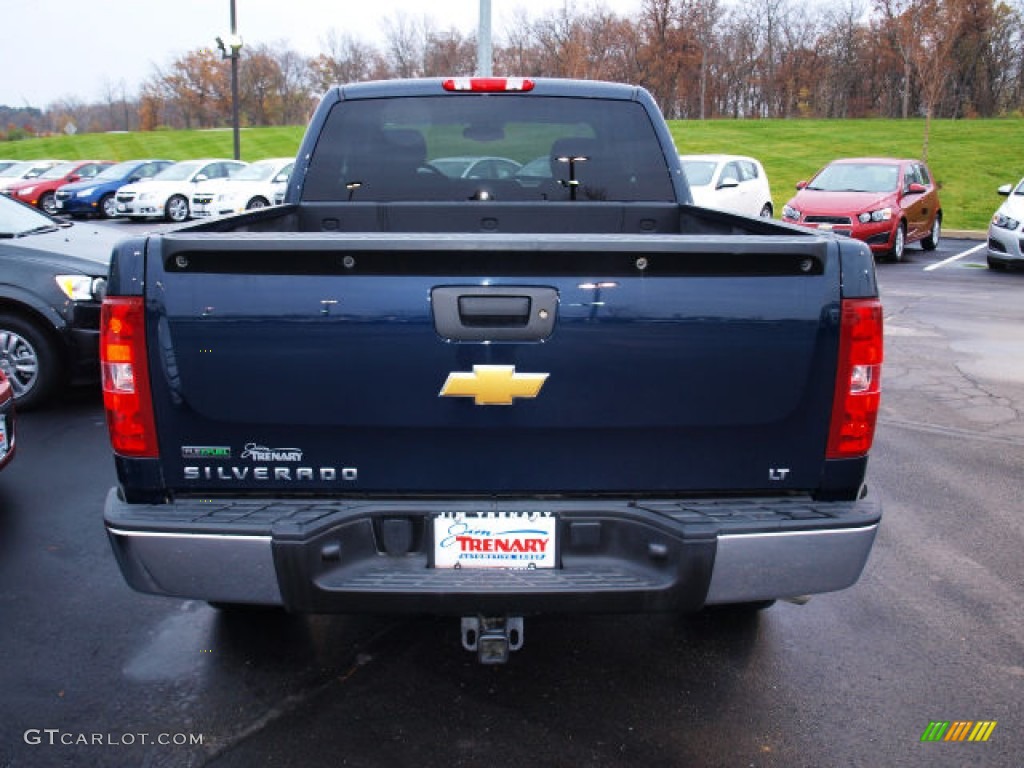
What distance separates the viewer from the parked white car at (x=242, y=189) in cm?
2148

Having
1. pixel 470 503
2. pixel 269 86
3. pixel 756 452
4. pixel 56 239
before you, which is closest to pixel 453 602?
pixel 470 503

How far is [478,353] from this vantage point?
2.44 metres

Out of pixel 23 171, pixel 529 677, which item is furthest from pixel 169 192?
pixel 529 677

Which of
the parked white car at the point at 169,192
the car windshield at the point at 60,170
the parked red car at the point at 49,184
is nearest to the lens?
the parked white car at the point at 169,192

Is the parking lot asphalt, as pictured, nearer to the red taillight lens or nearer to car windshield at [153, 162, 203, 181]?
the red taillight lens

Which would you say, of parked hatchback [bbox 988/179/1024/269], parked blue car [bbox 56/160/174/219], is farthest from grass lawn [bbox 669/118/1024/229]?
parked blue car [bbox 56/160/174/219]

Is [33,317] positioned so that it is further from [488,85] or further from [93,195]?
[93,195]

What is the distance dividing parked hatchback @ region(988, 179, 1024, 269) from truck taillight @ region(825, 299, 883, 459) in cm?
1343

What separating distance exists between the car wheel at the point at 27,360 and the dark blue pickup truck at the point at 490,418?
4642 mm

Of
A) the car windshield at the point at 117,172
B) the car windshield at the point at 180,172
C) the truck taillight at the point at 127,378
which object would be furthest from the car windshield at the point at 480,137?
the car windshield at the point at 117,172

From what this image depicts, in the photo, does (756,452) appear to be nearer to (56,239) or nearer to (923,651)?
(923,651)

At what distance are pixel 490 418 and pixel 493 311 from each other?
301 millimetres

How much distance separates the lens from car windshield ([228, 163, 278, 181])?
22.3 meters

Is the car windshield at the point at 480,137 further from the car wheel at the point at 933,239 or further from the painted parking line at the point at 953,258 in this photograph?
the car wheel at the point at 933,239
